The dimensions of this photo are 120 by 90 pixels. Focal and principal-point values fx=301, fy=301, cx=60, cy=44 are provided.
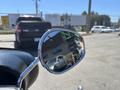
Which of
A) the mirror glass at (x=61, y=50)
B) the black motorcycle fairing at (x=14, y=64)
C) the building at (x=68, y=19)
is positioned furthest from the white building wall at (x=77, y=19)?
the black motorcycle fairing at (x=14, y=64)

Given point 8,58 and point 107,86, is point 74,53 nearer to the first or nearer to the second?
point 8,58

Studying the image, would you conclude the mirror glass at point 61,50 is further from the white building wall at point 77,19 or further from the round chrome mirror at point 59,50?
the white building wall at point 77,19

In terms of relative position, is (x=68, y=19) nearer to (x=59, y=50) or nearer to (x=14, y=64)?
(x=59, y=50)

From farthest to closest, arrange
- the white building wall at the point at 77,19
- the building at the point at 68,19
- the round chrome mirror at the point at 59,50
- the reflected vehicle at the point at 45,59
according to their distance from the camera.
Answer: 1. the white building wall at the point at 77,19
2. the building at the point at 68,19
3. the round chrome mirror at the point at 59,50
4. the reflected vehicle at the point at 45,59

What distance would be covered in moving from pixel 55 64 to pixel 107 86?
5672 millimetres

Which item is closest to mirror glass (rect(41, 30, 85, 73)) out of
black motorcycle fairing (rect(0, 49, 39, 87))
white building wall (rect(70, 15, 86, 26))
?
black motorcycle fairing (rect(0, 49, 39, 87))

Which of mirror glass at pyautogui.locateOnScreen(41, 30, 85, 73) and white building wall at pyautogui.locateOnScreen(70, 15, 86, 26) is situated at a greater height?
mirror glass at pyautogui.locateOnScreen(41, 30, 85, 73)

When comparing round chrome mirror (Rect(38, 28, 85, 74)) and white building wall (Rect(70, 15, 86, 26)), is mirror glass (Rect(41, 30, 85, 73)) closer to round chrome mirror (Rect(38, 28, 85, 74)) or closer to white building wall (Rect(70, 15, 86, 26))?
round chrome mirror (Rect(38, 28, 85, 74))

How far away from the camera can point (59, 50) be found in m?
1.96

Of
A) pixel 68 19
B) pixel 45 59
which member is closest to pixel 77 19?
pixel 68 19

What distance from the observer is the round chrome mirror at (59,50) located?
181cm

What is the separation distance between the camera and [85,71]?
9.68 metres

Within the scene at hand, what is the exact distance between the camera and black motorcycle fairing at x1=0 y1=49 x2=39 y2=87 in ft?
5.53

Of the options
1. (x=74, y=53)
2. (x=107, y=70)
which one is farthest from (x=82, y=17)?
(x=74, y=53)
